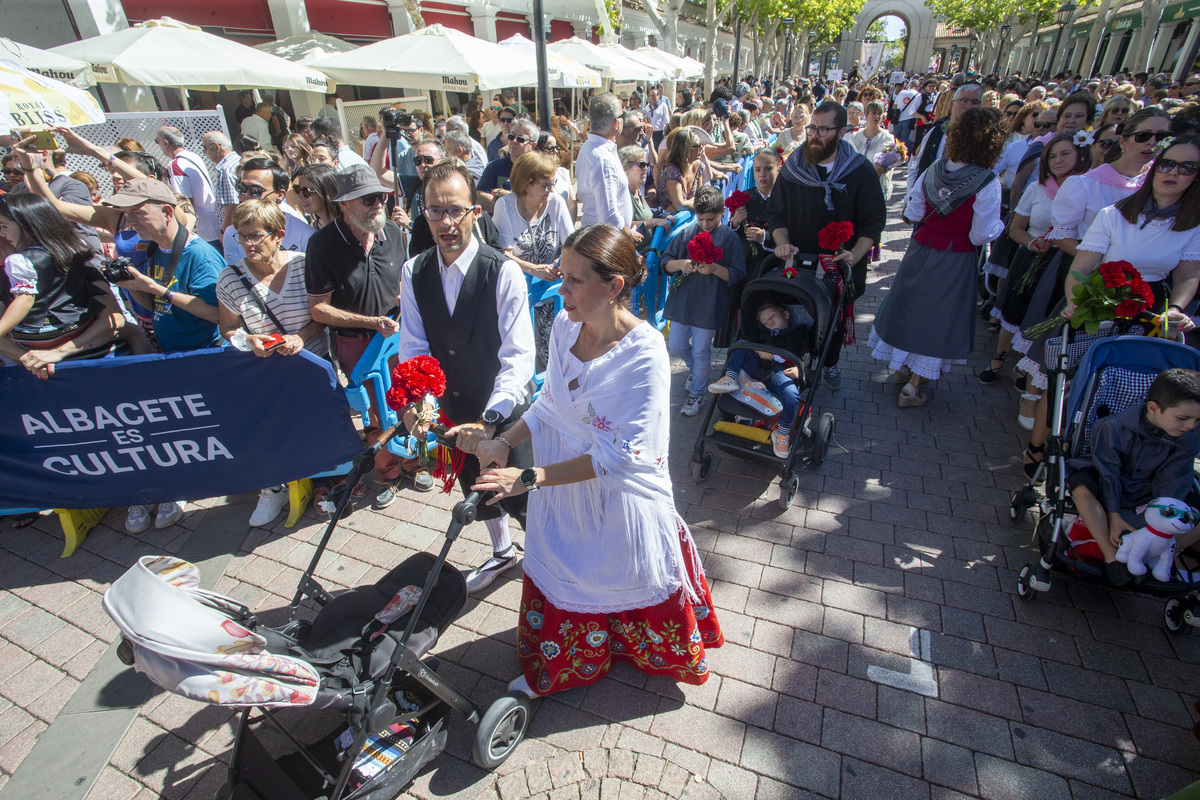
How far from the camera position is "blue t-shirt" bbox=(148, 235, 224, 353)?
3.95m

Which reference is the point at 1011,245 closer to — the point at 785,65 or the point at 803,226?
the point at 803,226

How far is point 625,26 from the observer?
31531 millimetres

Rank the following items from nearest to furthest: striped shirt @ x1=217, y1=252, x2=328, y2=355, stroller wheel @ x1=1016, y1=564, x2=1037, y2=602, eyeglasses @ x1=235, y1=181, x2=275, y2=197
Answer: stroller wheel @ x1=1016, y1=564, x2=1037, y2=602, striped shirt @ x1=217, y1=252, x2=328, y2=355, eyeglasses @ x1=235, y1=181, x2=275, y2=197

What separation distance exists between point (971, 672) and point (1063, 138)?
15.5 ft

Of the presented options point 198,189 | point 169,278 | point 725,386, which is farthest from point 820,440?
point 198,189

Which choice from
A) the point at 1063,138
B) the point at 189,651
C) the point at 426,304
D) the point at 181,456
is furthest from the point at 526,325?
the point at 1063,138

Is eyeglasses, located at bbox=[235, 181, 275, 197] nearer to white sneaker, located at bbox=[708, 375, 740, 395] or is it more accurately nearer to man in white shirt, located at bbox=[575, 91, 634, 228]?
man in white shirt, located at bbox=[575, 91, 634, 228]

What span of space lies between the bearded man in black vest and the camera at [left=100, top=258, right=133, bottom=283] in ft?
7.37

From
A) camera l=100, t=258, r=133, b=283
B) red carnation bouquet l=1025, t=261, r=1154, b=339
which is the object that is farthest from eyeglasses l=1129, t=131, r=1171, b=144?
camera l=100, t=258, r=133, b=283

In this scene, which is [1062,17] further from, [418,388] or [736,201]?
[418,388]

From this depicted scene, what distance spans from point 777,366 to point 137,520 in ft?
15.5

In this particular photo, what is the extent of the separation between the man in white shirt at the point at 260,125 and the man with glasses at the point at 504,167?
7.11 m

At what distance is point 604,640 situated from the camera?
2736mm

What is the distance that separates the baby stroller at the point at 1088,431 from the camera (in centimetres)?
308
